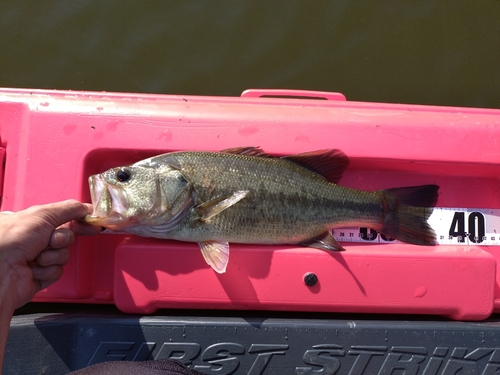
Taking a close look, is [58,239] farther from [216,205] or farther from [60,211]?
[216,205]

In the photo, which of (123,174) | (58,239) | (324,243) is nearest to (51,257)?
(58,239)

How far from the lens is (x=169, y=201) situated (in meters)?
2.58

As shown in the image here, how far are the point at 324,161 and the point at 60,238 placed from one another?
1780 mm

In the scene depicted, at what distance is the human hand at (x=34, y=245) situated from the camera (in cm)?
224

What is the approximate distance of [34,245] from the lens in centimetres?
231

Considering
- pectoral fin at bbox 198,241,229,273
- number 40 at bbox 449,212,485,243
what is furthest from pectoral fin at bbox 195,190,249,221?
number 40 at bbox 449,212,485,243

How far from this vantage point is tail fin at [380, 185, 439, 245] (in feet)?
9.27

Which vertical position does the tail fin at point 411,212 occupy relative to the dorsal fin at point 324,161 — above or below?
below

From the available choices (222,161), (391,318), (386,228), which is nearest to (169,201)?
(222,161)

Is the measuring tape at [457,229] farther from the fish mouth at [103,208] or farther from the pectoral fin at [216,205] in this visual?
the fish mouth at [103,208]

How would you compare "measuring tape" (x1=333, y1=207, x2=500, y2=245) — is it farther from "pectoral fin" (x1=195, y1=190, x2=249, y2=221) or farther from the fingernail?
the fingernail

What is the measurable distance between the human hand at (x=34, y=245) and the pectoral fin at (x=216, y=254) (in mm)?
724

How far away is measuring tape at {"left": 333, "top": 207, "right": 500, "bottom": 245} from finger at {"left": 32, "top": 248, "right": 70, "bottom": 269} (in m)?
1.86

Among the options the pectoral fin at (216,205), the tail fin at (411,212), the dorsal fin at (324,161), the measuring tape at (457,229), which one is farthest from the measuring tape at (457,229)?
the pectoral fin at (216,205)
